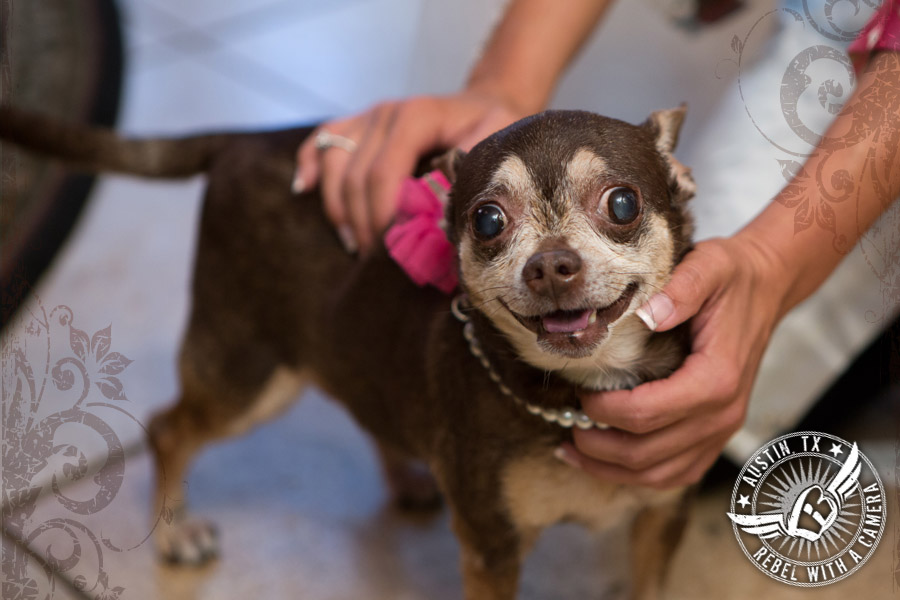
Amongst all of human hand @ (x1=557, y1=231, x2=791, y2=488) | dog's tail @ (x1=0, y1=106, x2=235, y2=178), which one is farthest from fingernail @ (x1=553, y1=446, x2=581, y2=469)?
dog's tail @ (x1=0, y1=106, x2=235, y2=178)

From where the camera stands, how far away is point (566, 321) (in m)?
1.13

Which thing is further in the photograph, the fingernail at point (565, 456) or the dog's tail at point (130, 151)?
the dog's tail at point (130, 151)

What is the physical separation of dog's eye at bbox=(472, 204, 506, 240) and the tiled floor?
0.29 meters

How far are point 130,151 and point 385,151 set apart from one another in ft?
2.27

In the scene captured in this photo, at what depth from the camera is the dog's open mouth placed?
3.69 ft

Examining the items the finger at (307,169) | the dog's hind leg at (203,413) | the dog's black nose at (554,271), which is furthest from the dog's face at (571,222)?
the dog's hind leg at (203,413)

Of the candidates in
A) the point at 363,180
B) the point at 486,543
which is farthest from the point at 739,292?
the point at 363,180

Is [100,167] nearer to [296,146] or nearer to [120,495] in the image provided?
[296,146]

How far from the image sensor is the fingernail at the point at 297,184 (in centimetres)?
178

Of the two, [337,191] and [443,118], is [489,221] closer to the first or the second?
[443,118]

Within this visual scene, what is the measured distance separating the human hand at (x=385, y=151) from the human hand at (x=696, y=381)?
19.3 inches

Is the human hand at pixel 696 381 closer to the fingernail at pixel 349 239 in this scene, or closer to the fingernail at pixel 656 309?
the fingernail at pixel 656 309

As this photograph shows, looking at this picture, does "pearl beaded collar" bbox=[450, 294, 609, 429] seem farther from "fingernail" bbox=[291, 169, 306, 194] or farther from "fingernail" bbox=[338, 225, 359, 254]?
"fingernail" bbox=[291, 169, 306, 194]

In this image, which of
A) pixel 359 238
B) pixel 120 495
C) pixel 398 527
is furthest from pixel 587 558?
pixel 120 495
